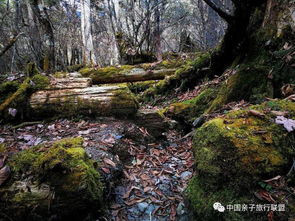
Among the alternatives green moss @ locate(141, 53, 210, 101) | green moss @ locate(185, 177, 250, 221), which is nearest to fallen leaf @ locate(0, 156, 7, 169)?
green moss @ locate(185, 177, 250, 221)

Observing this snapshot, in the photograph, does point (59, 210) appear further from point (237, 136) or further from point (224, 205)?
point (237, 136)

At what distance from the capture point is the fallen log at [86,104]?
3.99m

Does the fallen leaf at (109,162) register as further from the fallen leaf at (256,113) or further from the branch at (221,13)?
the branch at (221,13)

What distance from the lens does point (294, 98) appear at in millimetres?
2465

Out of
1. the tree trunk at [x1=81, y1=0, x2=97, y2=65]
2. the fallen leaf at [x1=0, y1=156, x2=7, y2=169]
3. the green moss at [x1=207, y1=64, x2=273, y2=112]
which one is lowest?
the fallen leaf at [x1=0, y1=156, x2=7, y2=169]

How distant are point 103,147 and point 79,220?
115 cm

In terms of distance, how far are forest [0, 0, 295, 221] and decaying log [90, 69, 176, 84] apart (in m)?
0.97

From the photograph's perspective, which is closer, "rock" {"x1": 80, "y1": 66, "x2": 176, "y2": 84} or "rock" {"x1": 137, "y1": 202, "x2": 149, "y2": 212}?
"rock" {"x1": 137, "y1": 202, "x2": 149, "y2": 212}

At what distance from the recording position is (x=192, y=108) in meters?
4.29

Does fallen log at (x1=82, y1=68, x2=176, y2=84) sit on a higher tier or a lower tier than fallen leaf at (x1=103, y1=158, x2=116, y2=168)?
higher

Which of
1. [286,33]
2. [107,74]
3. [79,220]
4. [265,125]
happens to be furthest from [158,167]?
[107,74]

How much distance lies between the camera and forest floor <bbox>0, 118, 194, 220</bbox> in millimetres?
2283

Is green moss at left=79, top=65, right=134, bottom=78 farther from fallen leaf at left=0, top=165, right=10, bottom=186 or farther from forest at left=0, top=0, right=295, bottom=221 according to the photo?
fallen leaf at left=0, top=165, right=10, bottom=186

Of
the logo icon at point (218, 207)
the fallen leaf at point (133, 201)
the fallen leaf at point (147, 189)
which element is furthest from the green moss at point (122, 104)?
the logo icon at point (218, 207)
